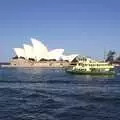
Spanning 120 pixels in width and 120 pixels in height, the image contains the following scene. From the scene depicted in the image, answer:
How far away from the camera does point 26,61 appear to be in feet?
500

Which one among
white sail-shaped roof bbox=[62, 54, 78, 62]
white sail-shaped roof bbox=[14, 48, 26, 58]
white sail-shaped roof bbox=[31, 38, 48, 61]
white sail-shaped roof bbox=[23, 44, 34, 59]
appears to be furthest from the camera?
white sail-shaped roof bbox=[62, 54, 78, 62]

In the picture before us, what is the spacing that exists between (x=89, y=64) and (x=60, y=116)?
59.1 m

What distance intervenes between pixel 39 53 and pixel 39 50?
229 inches

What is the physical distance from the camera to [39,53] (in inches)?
5581

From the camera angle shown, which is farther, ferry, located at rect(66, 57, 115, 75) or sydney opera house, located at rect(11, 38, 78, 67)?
sydney opera house, located at rect(11, 38, 78, 67)

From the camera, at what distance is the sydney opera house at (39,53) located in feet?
435

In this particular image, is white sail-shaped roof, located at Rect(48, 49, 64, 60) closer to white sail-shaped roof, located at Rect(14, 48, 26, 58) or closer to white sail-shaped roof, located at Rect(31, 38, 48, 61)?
white sail-shaped roof, located at Rect(31, 38, 48, 61)

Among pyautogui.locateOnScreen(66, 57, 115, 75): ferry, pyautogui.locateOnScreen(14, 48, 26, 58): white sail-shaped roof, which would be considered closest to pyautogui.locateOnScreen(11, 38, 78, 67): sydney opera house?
pyautogui.locateOnScreen(14, 48, 26, 58): white sail-shaped roof

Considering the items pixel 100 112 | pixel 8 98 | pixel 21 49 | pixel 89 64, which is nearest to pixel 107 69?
pixel 89 64

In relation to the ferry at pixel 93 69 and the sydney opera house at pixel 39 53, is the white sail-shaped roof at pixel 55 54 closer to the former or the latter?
the sydney opera house at pixel 39 53

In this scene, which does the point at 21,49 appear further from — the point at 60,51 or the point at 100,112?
the point at 100,112

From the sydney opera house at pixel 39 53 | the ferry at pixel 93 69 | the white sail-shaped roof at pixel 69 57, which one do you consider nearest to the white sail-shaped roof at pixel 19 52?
the sydney opera house at pixel 39 53

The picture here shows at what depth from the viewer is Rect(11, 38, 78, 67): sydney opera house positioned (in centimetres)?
13266

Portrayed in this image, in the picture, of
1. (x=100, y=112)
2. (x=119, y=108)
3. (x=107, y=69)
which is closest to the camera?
(x=100, y=112)
